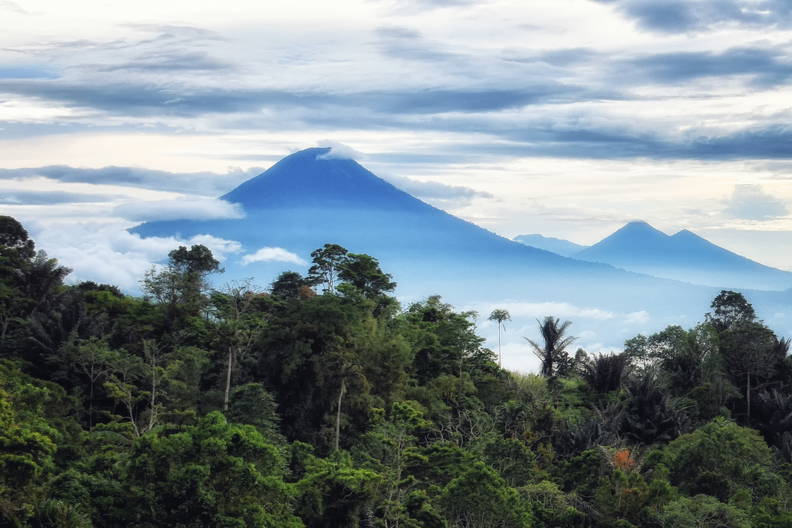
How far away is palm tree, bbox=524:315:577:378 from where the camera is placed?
44.5 meters

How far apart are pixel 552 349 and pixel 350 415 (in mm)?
15075

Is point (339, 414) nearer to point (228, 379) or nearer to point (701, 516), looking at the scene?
point (228, 379)

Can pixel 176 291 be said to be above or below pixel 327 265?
below

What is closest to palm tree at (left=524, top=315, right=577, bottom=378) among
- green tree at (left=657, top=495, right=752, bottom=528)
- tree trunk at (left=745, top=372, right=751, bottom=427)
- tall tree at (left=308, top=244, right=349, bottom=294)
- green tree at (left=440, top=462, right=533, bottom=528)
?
tree trunk at (left=745, top=372, right=751, bottom=427)

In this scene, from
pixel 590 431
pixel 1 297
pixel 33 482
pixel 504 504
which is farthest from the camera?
A: pixel 1 297

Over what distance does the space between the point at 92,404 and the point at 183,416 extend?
5607mm

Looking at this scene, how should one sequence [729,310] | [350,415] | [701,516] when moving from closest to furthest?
[701,516] → [350,415] → [729,310]

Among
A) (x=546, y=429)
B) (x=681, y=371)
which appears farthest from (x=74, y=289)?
(x=681, y=371)

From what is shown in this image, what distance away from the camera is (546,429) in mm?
34688

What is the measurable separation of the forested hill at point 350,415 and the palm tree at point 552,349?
0.11 meters

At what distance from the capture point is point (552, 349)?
44.6m

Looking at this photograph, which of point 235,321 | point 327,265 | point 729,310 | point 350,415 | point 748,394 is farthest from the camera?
point 729,310

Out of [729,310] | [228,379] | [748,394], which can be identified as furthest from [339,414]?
[729,310]

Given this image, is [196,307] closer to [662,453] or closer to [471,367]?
[471,367]
